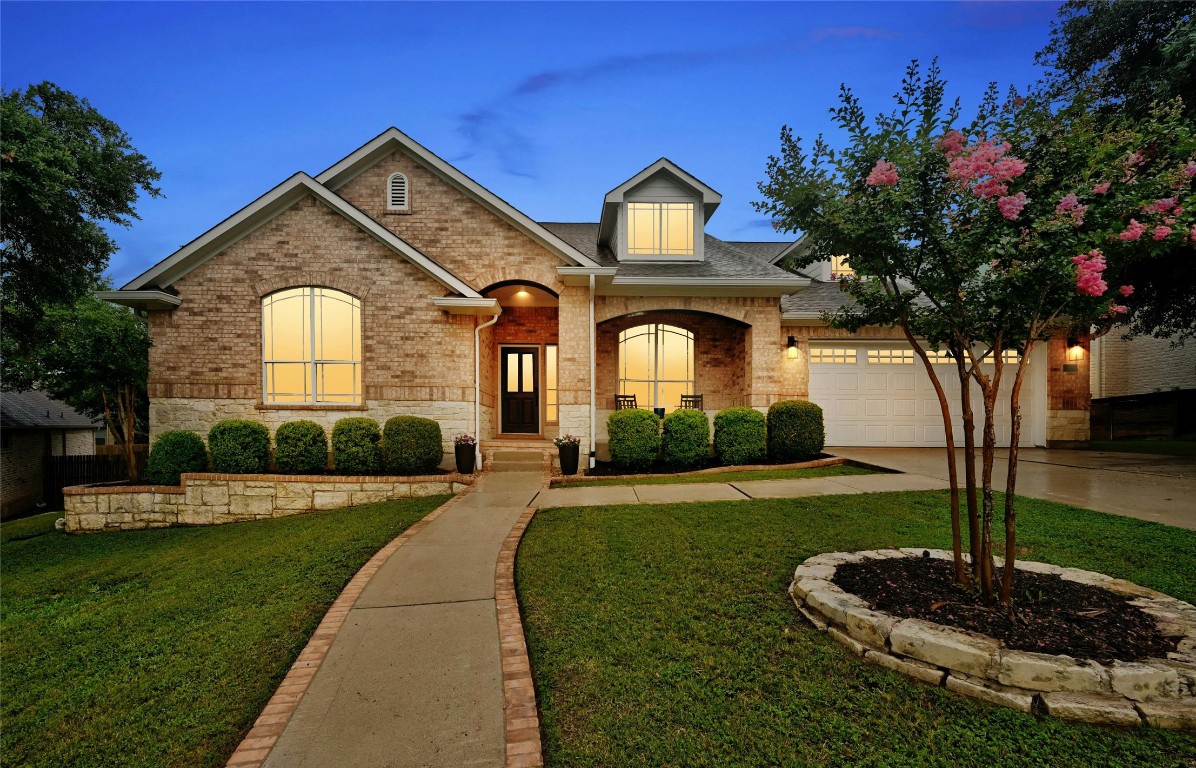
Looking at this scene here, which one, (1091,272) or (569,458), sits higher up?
(1091,272)

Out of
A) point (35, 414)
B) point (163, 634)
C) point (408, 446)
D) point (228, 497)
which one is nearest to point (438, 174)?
point (408, 446)

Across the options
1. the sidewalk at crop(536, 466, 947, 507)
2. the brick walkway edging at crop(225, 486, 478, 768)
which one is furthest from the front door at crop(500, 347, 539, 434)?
the brick walkway edging at crop(225, 486, 478, 768)

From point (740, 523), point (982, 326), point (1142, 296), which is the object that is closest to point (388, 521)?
point (740, 523)

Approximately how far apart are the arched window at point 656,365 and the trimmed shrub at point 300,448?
21.9 feet

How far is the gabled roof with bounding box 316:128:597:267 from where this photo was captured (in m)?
10.3

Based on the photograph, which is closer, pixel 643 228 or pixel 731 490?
pixel 731 490

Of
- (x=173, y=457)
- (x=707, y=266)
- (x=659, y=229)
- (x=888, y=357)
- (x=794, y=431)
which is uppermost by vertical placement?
(x=659, y=229)

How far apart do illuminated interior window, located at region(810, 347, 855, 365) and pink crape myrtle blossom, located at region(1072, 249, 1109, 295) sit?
10.1 metres

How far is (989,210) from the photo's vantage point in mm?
3068

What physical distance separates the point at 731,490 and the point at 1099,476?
20.3ft

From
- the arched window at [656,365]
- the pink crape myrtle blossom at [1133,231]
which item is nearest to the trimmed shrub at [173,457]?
the arched window at [656,365]

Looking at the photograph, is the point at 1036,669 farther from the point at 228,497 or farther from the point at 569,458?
the point at 228,497

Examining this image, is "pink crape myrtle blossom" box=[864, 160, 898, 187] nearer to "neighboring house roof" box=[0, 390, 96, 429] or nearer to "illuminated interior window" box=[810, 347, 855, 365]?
"illuminated interior window" box=[810, 347, 855, 365]

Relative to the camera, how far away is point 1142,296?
30.7ft
